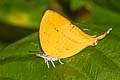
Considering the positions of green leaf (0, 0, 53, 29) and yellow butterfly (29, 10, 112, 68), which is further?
green leaf (0, 0, 53, 29)

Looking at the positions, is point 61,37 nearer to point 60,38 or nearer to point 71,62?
point 60,38

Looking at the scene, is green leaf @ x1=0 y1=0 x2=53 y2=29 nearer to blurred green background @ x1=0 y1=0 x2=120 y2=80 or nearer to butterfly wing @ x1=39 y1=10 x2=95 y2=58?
blurred green background @ x1=0 y1=0 x2=120 y2=80

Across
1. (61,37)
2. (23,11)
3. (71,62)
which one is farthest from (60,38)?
(23,11)

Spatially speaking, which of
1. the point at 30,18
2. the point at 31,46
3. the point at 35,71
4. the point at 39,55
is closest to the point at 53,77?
the point at 35,71

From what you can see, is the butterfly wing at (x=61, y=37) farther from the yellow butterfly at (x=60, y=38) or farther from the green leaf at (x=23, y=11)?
the green leaf at (x=23, y=11)

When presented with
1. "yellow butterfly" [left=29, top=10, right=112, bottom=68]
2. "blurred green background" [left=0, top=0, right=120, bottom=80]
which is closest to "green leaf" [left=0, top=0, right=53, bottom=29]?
"blurred green background" [left=0, top=0, right=120, bottom=80]

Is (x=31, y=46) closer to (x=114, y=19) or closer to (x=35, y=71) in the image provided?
(x=35, y=71)

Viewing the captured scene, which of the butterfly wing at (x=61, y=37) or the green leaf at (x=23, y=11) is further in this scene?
the green leaf at (x=23, y=11)

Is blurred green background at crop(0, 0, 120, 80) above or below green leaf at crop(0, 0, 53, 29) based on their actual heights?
below

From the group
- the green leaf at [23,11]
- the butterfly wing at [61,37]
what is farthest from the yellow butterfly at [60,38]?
the green leaf at [23,11]
